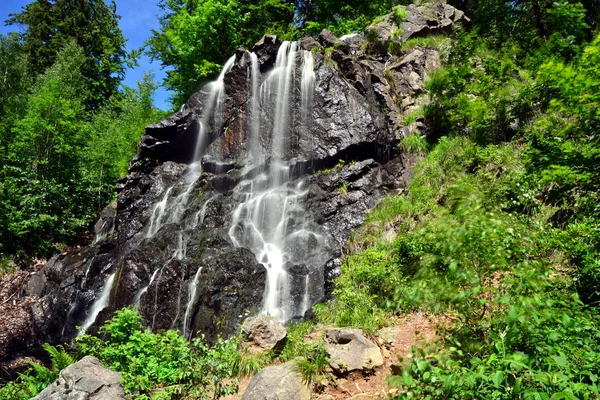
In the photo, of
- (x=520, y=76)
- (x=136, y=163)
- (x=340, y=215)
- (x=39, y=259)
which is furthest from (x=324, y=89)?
(x=39, y=259)

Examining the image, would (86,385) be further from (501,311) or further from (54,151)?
(54,151)

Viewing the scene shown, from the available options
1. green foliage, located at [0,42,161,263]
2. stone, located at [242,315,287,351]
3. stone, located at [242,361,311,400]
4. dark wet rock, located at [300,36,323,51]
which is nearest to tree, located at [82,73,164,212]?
green foliage, located at [0,42,161,263]

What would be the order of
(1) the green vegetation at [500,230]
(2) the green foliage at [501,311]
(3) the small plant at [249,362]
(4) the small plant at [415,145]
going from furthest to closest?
1. (4) the small plant at [415,145]
2. (3) the small plant at [249,362]
3. (1) the green vegetation at [500,230]
4. (2) the green foliage at [501,311]

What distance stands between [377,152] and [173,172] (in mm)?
8703

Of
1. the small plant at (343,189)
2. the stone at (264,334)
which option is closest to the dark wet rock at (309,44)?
the small plant at (343,189)

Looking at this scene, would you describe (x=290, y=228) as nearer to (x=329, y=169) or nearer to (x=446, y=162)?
(x=329, y=169)

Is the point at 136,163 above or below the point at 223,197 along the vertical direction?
above

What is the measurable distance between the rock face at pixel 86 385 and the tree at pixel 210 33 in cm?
1575

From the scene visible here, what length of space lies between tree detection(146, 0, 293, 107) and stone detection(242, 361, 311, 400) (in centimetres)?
1613

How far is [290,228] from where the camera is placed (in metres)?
11.6

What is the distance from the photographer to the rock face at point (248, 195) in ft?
31.7

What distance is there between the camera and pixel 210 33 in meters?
18.5

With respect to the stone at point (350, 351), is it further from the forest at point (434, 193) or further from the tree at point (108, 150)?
the tree at point (108, 150)

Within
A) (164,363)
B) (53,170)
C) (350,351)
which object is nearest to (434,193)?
(350,351)
